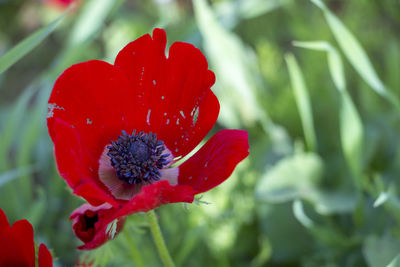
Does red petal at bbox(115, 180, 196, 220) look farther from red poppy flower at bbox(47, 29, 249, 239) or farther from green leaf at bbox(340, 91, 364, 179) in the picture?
green leaf at bbox(340, 91, 364, 179)

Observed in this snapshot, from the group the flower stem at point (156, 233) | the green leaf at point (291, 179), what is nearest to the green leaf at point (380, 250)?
the green leaf at point (291, 179)

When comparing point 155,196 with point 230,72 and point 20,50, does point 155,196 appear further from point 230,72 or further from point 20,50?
point 230,72

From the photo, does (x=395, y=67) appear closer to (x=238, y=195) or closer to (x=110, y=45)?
(x=238, y=195)

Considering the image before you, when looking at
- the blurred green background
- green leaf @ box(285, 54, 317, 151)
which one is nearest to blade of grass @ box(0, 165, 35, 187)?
the blurred green background

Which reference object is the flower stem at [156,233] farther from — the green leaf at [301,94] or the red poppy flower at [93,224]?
the green leaf at [301,94]

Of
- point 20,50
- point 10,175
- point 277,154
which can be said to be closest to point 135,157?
point 20,50

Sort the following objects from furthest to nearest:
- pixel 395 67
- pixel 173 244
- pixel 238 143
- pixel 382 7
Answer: pixel 382 7, pixel 395 67, pixel 173 244, pixel 238 143

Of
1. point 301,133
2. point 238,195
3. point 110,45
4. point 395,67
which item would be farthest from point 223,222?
point 110,45
